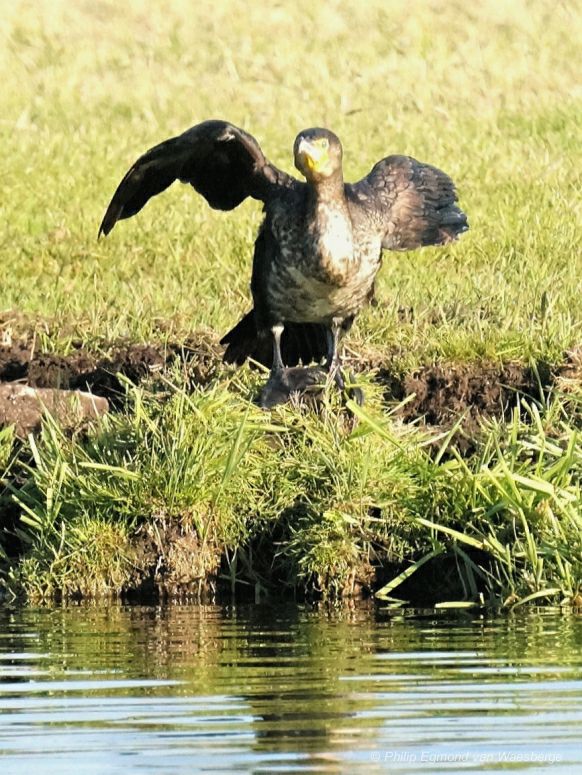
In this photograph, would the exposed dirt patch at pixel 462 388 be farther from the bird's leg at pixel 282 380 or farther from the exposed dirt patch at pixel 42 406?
the exposed dirt patch at pixel 42 406

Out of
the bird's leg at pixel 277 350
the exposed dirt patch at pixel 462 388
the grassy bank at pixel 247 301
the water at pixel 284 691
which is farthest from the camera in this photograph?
the exposed dirt patch at pixel 462 388

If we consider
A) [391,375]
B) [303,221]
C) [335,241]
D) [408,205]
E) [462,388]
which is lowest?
[462,388]

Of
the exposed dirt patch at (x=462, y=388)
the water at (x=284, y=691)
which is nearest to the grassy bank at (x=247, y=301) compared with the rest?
the exposed dirt patch at (x=462, y=388)

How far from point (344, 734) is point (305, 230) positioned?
12.6 feet

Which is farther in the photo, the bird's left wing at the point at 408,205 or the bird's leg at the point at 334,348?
the bird's left wing at the point at 408,205

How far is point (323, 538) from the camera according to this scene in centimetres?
788

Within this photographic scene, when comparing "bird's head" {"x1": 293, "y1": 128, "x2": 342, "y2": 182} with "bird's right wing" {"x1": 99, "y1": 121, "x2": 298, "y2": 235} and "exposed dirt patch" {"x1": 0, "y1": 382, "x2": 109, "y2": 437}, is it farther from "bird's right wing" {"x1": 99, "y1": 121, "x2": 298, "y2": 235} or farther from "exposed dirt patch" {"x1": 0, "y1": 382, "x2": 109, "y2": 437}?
"exposed dirt patch" {"x1": 0, "y1": 382, "x2": 109, "y2": 437}

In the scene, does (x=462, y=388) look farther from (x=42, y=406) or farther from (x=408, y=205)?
(x=42, y=406)

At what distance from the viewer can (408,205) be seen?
9461 millimetres

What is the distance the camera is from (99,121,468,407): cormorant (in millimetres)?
8781

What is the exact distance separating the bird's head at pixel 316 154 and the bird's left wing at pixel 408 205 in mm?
369

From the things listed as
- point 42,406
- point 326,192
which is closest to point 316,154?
point 326,192

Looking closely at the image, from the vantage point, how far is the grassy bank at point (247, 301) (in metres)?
7.96

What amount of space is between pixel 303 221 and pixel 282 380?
2.18 feet
